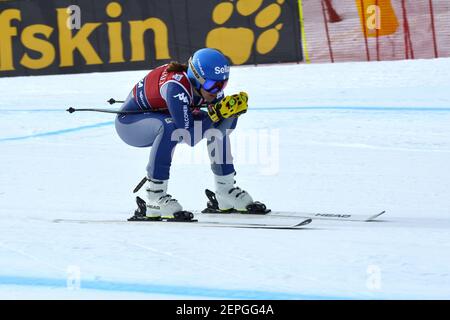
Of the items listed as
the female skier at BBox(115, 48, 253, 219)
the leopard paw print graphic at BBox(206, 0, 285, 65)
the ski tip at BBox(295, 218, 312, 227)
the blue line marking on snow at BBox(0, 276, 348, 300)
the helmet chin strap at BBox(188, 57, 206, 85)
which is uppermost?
the leopard paw print graphic at BBox(206, 0, 285, 65)

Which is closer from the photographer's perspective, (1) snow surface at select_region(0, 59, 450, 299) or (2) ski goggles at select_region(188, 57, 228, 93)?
(1) snow surface at select_region(0, 59, 450, 299)

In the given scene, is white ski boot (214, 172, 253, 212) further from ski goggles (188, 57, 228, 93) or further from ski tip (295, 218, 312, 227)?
ski goggles (188, 57, 228, 93)

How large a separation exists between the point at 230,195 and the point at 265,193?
0.80 metres

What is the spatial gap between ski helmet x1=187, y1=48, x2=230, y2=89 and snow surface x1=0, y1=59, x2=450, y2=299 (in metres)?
0.92

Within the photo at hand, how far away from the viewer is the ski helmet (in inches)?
231

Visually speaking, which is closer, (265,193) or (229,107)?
(229,107)

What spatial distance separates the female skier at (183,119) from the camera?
5887mm

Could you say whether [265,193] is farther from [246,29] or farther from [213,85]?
[246,29]

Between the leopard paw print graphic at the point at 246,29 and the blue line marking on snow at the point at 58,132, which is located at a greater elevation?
the leopard paw print graphic at the point at 246,29

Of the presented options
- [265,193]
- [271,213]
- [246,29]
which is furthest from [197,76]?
[246,29]

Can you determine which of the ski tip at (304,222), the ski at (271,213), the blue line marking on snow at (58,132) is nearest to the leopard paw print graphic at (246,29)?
the blue line marking on snow at (58,132)

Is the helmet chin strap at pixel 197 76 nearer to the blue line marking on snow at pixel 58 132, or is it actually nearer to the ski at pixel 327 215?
the ski at pixel 327 215

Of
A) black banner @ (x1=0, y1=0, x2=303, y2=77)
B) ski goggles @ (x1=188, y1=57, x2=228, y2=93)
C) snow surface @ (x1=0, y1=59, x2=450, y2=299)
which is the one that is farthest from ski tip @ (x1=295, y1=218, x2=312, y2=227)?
black banner @ (x1=0, y1=0, x2=303, y2=77)

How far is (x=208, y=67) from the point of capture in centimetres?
587
